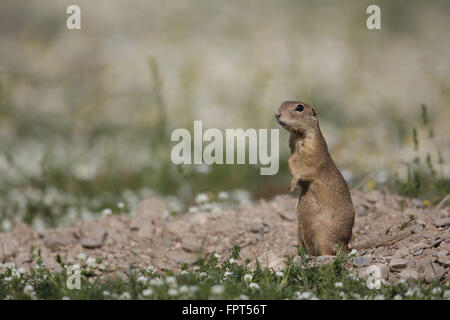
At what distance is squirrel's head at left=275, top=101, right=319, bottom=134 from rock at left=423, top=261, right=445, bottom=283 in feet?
4.15

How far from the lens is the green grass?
373 cm

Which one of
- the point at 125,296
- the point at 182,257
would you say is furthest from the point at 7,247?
the point at 125,296

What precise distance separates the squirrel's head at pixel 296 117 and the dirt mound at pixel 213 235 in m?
0.93

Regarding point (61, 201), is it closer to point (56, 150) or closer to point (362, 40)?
point (56, 150)

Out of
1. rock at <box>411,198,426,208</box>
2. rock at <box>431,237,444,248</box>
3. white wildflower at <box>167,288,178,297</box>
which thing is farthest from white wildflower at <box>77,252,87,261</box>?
rock at <box>411,198,426,208</box>

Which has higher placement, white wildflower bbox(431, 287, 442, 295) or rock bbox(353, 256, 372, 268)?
white wildflower bbox(431, 287, 442, 295)

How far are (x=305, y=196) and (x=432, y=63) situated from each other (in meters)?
8.36

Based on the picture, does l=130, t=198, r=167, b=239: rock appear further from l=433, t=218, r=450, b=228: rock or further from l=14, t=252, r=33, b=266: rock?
l=433, t=218, r=450, b=228: rock

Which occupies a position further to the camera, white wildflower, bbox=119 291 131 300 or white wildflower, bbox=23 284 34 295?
white wildflower, bbox=23 284 34 295

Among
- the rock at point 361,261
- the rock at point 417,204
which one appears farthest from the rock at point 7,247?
the rock at point 417,204

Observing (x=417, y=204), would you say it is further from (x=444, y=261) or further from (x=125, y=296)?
(x=125, y=296)

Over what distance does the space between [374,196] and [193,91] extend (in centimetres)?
534

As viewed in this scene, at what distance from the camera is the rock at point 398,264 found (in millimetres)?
4348
